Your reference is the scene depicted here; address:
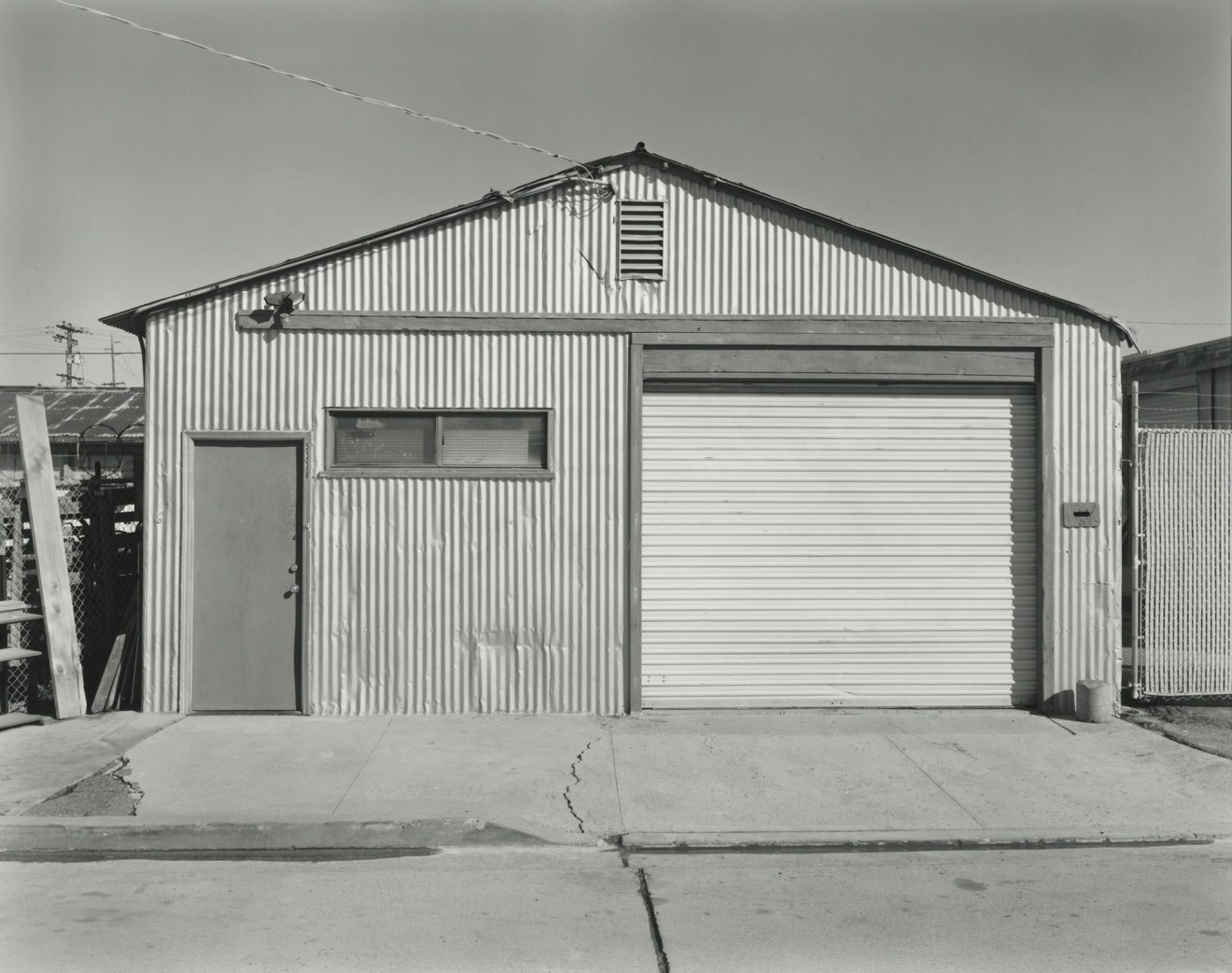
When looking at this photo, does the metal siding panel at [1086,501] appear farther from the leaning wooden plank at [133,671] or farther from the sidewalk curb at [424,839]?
the leaning wooden plank at [133,671]

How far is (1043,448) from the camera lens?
9.18 metres

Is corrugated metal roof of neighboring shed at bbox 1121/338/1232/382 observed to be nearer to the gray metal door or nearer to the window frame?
the window frame

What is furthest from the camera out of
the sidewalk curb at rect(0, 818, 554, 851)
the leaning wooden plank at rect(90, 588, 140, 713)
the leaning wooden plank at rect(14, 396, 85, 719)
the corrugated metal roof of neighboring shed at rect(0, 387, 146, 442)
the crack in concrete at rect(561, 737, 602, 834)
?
the corrugated metal roof of neighboring shed at rect(0, 387, 146, 442)

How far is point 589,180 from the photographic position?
8.99 metres

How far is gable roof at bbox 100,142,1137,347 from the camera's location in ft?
28.7

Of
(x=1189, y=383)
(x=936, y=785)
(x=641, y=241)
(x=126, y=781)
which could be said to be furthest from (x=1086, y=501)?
(x=1189, y=383)

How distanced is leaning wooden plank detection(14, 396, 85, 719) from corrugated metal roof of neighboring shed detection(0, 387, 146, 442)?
1334 centimetres

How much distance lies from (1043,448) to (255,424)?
717 centimetres

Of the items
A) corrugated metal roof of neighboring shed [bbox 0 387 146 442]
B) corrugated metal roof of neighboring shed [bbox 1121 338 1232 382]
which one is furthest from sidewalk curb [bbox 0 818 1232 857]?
corrugated metal roof of neighboring shed [bbox 0 387 146 442]

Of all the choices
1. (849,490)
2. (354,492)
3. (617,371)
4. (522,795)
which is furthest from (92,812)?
(849,490)

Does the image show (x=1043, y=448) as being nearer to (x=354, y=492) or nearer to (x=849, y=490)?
(x=849, y=490)

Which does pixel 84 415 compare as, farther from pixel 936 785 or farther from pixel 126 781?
pixel 936 785

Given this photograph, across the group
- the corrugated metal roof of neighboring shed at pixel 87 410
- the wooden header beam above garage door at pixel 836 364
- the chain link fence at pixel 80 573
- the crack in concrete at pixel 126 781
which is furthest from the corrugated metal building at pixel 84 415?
the wooden header beam above garage door at pixel 836 364

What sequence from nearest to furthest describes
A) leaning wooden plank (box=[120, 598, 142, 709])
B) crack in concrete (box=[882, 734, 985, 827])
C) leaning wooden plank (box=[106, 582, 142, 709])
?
crack in concrete (box=[882, 734, 985, 827]) → leaning wooden plank (box=[106, 582, 142, 709]) → leaning wooden plank (box=[120, 598, 142, 709])
